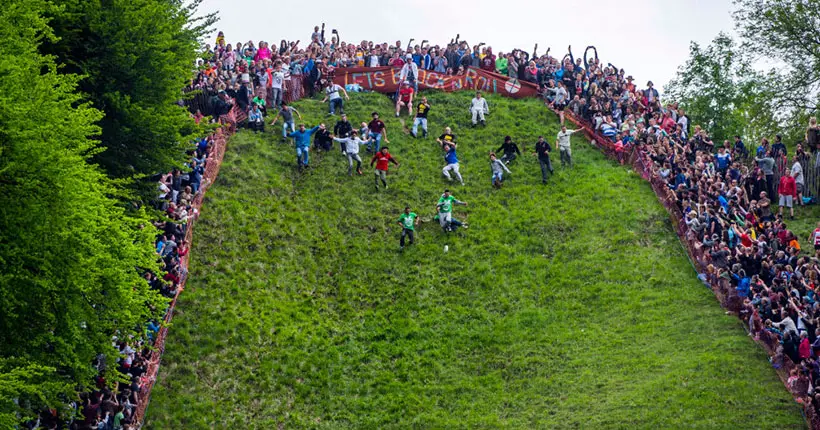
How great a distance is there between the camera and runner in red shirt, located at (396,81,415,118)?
45.7m

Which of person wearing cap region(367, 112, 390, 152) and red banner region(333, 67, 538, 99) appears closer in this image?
person wearing cap region(367, 112, 390, 152)

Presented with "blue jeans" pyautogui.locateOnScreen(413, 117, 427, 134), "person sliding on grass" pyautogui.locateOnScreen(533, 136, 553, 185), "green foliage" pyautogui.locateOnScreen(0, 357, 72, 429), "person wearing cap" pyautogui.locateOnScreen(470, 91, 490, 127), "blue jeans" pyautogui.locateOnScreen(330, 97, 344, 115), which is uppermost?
"person wearing cap" pyautogui.locateOnScreen(470, 91, 490, 127)

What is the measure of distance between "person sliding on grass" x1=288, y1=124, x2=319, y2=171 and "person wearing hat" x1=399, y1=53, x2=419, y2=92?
8.16m

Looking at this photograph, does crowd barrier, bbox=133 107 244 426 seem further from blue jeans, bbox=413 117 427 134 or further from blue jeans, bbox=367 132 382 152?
blue jeans, bbox=413 117 427 134

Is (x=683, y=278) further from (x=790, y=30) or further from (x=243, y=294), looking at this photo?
(x=790, y=30)

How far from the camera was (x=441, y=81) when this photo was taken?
160 ft

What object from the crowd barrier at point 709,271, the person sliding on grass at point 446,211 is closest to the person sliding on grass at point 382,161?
the person sliding on grass at point 446,211

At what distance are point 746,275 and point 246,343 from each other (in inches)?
563

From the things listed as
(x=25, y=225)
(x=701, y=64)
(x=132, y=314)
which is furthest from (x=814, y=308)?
(x=701, y=64)

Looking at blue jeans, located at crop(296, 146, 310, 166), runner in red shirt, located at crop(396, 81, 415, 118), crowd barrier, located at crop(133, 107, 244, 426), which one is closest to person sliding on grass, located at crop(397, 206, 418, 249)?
blue jeans, located at crop(296, 146, 310, 166)

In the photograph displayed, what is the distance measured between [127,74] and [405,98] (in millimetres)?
16528

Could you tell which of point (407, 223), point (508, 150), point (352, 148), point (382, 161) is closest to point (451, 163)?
point (508, 150)

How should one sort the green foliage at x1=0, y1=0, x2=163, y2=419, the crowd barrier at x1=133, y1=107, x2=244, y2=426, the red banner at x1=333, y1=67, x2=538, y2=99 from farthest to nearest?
the red banner at x1=333, y1=67, x2=538, y2=99 → the crowd barrier at x1=133, y1=107, x2=244, y2=426 → the green foliage at x1=0, y1=0, x2=163, y2=419

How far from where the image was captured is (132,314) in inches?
1017
